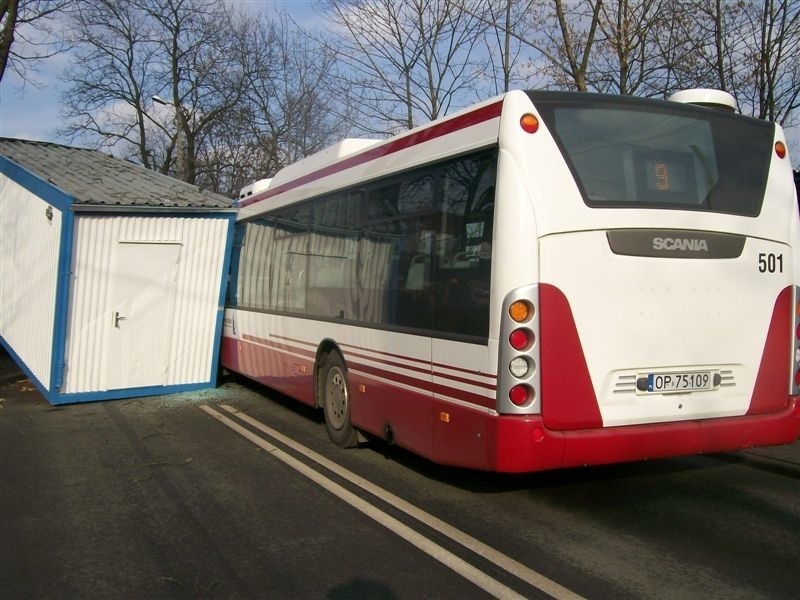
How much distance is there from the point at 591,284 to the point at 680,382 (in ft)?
3.19

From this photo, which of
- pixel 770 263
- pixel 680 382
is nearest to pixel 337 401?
pixel 680 382

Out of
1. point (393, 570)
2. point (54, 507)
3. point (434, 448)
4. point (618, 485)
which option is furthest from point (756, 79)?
point (54, 507)

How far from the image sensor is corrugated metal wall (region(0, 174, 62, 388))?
34.7ft

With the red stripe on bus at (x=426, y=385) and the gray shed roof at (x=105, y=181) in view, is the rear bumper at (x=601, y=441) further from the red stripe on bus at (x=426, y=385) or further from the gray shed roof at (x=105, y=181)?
the gray shed roof at (x=105, y=181)

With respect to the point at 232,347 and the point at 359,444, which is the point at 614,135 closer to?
the point at 359,444

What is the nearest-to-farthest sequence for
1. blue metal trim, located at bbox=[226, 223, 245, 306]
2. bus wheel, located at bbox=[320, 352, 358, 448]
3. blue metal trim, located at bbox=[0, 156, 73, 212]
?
bus wheel, located at bbox=[320, 352, 358, 448], blue metal trim, located at bbox=[0, 156, 73, 212], blue metal trim, located at bbox=[226, 223, 245, 306]

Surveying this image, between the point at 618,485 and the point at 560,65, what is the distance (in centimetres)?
922

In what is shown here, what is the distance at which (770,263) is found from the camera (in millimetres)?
5461

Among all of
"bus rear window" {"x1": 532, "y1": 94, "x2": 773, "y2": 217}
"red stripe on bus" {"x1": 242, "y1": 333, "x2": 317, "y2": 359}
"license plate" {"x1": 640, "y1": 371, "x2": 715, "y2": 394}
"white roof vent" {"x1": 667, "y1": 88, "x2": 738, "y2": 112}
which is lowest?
"red stripe on bus" {"x1": 242, "y1": 333, "x2": 317, "y2": 359}

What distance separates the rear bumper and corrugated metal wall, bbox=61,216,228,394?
738cm

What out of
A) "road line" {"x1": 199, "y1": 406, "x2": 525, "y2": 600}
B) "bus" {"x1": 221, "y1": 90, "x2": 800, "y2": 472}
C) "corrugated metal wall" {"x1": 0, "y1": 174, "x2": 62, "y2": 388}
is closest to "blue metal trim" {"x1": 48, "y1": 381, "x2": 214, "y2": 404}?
"corrugated metal wall" {"x1": 0, "y1": 174, "x2": 62, "y2": 388}

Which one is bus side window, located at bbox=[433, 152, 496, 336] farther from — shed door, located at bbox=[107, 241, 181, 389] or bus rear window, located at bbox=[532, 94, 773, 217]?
shed door, located at bbox=[107, 241, 181, 389]

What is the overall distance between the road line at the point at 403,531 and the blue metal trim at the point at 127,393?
12.0ft

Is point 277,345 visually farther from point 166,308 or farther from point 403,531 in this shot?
point 403,531
